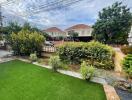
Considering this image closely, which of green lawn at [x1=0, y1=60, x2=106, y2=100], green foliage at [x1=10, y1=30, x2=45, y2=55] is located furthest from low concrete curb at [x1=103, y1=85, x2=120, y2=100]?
green foliage at [x1=10, y1=30, x2=45, y2=55]

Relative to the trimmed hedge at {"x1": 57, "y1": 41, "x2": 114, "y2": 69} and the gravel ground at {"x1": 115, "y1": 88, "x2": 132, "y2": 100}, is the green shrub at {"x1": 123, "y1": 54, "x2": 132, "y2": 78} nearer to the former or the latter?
the trimmed hedge at {"x1": 57, "y1": 41, "x2": 114, "y2": 69}

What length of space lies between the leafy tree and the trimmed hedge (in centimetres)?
2117

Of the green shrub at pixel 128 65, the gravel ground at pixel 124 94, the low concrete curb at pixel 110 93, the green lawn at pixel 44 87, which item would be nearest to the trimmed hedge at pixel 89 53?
the green shrub at pixel 128 65

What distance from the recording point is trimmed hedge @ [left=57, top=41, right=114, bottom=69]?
34.3 ft

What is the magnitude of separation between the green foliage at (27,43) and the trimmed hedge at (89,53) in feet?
8.79

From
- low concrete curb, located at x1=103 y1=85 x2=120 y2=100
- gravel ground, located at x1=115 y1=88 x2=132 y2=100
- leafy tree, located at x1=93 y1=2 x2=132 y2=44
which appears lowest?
gravel ground, located at x1=115 y1=88 x2=132 y2=100

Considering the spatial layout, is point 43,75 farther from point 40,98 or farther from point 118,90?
point 118,90

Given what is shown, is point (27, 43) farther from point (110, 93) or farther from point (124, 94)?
point (124, 94)

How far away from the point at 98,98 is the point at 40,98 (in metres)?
2.32

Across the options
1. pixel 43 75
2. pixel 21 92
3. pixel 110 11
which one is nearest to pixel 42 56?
pixel 43 75

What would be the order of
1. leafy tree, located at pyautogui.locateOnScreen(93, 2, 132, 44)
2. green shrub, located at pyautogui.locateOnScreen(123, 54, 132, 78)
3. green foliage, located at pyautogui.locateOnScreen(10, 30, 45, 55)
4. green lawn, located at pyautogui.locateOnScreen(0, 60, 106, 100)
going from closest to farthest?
green lawn, located at pyautogui.locateOnScreen(0, 60, 106, 100)
green shrub, located at pyautogui.locateOnScreen(123, 54, 132, 78)
green foliage, located at pyautogui.locateOnScreen(10, 30, 45, 55)
leafy tree, located at pyautogui.locateOnScreen(93, 2, 132, 44)

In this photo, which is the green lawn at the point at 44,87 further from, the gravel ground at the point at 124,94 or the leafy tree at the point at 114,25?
the leafy tree at the point at 114,25

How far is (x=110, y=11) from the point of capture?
3344 centimetres

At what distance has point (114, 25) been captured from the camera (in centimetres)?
3073
